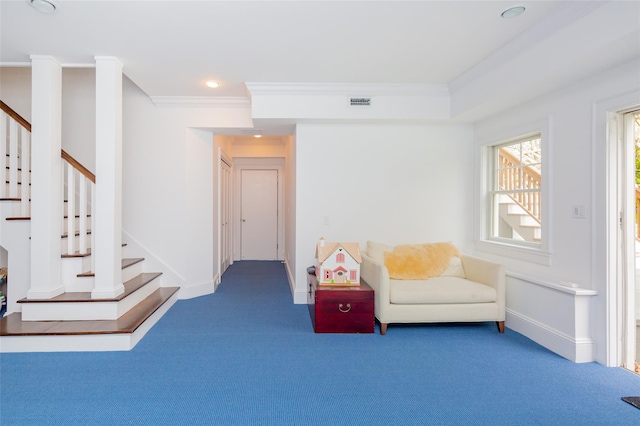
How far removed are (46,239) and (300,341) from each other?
2.44 meters

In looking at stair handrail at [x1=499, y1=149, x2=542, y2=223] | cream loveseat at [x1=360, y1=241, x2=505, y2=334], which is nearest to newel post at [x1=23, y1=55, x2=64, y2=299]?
cream loveseat at [x1=360, y1=241, x2=505, y2=334]

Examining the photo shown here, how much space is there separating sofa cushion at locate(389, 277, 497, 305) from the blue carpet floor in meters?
0.33

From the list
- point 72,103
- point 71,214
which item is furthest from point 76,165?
point 72,103

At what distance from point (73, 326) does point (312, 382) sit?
6.93 ft

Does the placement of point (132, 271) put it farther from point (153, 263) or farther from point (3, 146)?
point (3, 146)

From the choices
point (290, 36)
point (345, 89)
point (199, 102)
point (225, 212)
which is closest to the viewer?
point (290, 36)

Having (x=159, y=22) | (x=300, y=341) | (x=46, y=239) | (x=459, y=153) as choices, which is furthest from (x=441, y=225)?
(x=46, y=239)

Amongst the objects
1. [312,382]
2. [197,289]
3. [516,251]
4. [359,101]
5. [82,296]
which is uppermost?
[359,101]

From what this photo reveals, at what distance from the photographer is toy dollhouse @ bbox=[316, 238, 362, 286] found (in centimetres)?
326

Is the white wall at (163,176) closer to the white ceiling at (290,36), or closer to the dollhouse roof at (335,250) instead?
the white ceiling at (290,36)

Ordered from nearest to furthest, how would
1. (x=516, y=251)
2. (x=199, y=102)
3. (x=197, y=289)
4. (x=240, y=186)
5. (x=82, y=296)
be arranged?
1. (x=82, y=296)
2. (x=516, y=251)
3. (x=199, y=102)
4. (x=197, y=289)
5. (x=240, y=186)

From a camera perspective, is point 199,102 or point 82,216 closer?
point 82,216

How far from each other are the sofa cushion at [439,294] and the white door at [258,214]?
4456 millimetres

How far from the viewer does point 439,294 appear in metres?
3.06
